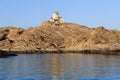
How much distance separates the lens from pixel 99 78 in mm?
49000

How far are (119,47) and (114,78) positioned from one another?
148 metres

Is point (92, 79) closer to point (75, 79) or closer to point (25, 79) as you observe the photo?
point (75, 79)

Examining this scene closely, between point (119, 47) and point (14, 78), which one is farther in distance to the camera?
point (119, 47)

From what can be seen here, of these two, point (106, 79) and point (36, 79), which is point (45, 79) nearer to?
point (36, 79)

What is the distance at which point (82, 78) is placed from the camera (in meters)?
48.9

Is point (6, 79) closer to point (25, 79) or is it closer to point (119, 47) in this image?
point (25, 79)

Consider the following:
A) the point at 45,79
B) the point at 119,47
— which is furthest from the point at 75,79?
the point at 119,47

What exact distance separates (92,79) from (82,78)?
1.52m

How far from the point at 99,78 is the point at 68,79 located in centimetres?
418

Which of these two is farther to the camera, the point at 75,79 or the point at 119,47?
the point at 119,47

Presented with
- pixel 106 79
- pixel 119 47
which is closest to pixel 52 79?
pixel 106 79

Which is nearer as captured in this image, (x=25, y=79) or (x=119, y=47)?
(x=25, y=79)

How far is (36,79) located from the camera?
47.9 metres

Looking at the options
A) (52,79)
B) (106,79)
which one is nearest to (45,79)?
(52,79)
